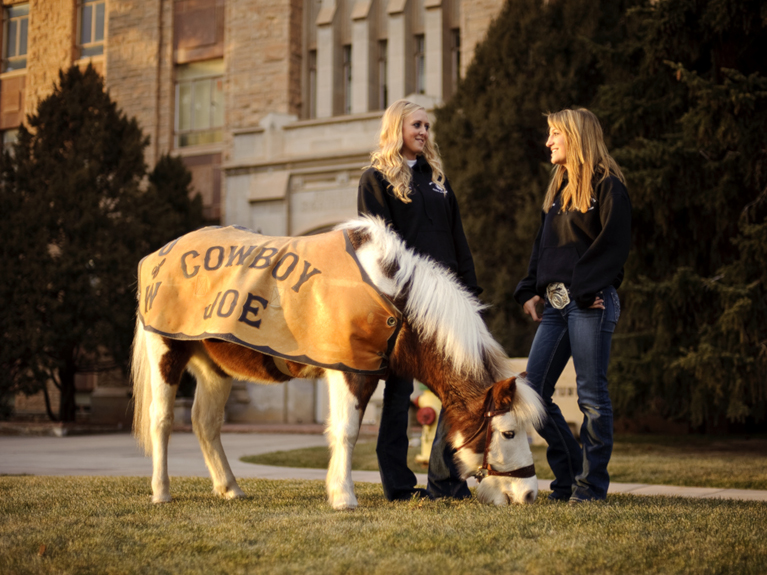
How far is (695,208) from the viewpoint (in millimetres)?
9734

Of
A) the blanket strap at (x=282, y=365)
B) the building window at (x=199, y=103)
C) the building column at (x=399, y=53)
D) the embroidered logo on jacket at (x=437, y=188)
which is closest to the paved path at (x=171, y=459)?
the blanket strap at (x=282, y=365)

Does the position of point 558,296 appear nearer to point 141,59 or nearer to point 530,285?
point 530,285

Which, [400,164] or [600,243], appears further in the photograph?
[400,164]

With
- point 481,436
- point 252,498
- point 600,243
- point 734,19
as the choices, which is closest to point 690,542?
point 481,436

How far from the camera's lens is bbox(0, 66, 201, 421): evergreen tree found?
1450 centimetres

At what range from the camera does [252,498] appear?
4.68 metres

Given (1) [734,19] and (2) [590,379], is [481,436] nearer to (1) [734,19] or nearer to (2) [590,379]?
(2) [590,379]

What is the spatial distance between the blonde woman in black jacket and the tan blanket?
1.40 feet

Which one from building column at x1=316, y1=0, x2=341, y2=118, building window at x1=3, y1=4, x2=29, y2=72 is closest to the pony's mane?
building column at x1=316, y1=0, x2=341, y2=118

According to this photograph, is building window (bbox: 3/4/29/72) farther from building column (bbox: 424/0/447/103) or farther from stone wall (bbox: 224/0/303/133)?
building column (bbox: 424/0/447/103)

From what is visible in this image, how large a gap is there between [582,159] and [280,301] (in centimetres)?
185

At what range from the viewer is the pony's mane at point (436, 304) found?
414 cm

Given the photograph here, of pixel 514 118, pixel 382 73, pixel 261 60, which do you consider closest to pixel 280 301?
pixel 514 118

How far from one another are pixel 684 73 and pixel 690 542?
22.9 ft
